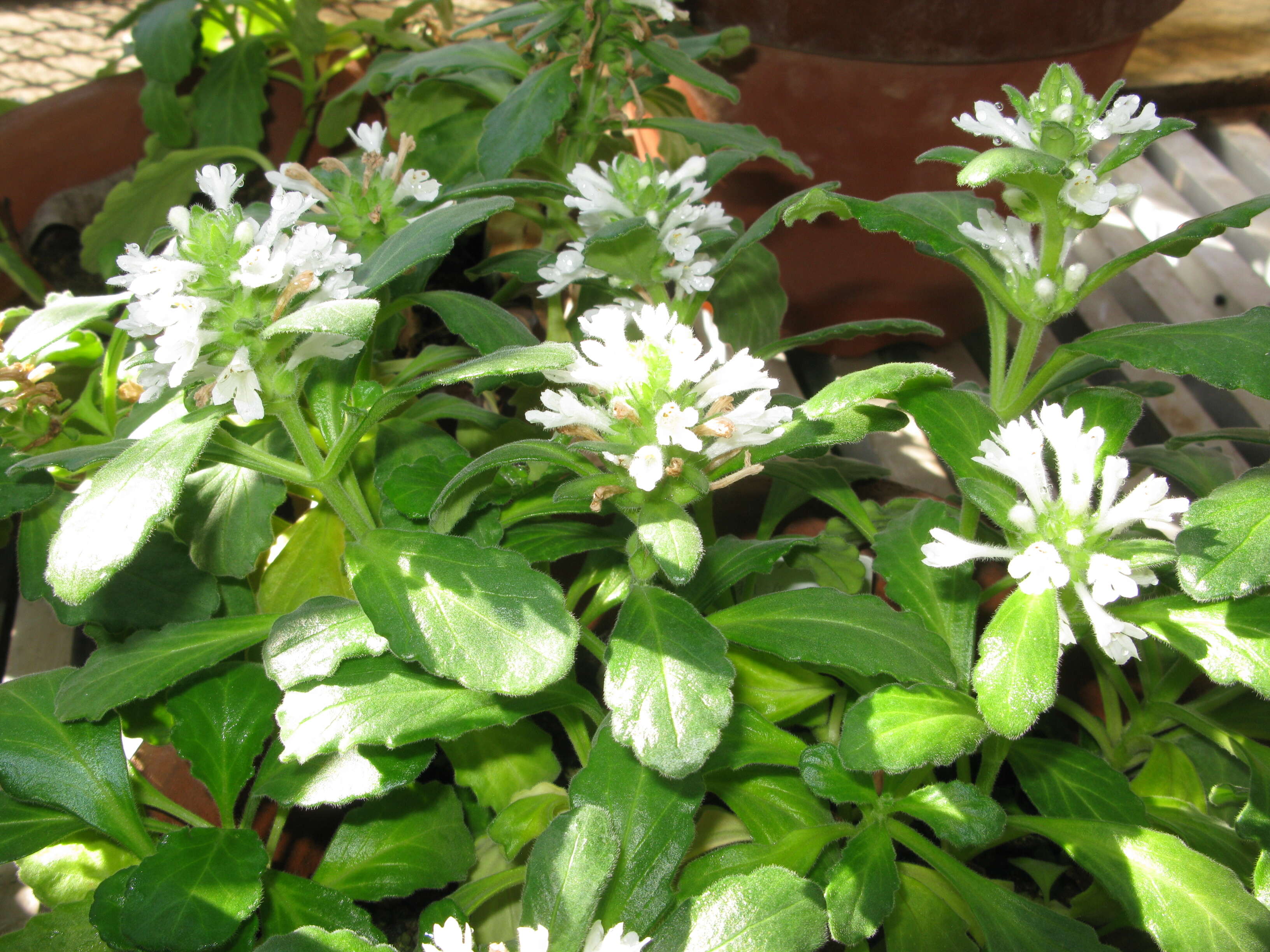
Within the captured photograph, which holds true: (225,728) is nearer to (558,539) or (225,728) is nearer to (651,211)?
(558,539)

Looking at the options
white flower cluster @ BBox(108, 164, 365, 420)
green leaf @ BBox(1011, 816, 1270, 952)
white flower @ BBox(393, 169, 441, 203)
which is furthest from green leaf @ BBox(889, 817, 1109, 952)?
white flower @ BBox(393, 169, 441, 203)

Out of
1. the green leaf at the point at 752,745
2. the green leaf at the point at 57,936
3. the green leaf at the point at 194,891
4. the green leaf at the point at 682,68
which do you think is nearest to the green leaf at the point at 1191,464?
the green leaf at the point at 752,745

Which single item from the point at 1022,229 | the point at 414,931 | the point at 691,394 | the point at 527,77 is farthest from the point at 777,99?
the point at 414,931

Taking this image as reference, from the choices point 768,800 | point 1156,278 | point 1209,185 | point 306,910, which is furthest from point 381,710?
point 1209,185

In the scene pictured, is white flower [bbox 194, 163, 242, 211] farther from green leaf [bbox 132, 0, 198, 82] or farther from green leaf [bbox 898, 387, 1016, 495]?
green leaf [bbox 132, 0, 198, 82]

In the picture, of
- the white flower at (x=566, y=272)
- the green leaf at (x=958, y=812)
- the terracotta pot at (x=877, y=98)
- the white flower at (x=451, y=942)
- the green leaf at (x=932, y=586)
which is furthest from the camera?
the terracotta pot at (x=877, y=98)

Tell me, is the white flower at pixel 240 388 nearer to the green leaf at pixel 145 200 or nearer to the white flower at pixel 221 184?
the white flower at pixel 221 184

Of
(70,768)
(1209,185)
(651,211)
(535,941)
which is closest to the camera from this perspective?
(535,941)
